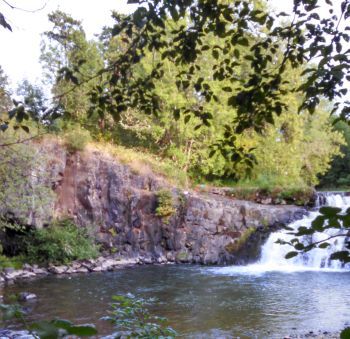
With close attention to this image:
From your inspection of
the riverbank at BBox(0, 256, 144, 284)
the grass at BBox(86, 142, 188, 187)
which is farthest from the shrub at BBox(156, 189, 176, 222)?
the riverbank at BBox(0, 256, 144, 284)

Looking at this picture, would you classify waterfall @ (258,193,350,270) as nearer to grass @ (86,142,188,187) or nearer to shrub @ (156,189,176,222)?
shrub @ (156,189,176,222)

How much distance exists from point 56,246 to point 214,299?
6.69m

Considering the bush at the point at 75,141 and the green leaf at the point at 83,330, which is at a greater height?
the bush at the point at 75,141

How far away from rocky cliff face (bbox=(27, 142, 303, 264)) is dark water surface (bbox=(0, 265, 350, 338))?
259 cm

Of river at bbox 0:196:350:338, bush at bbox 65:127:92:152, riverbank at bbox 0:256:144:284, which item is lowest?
riverbank at bbox 0:256:144:284

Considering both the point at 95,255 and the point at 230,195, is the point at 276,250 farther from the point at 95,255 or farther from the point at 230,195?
the point at 95,255

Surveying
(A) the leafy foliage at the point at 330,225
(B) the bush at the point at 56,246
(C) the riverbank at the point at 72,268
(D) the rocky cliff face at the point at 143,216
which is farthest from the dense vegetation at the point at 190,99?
(C) the riverbank at the point at 72,268

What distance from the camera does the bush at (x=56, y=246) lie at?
15625 mm

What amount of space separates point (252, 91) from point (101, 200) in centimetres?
1621

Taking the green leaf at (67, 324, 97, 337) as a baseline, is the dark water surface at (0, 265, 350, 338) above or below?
below

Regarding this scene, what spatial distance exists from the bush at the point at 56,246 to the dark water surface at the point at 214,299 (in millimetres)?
1509

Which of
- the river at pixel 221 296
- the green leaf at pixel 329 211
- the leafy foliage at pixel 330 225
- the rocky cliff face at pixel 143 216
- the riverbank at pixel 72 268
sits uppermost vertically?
the green leaf at pixel 329 211

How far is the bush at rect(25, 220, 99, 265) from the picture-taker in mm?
15625

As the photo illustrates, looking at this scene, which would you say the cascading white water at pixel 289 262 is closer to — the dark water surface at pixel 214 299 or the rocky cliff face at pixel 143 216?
the rocky cliff face at pixel 143 216
